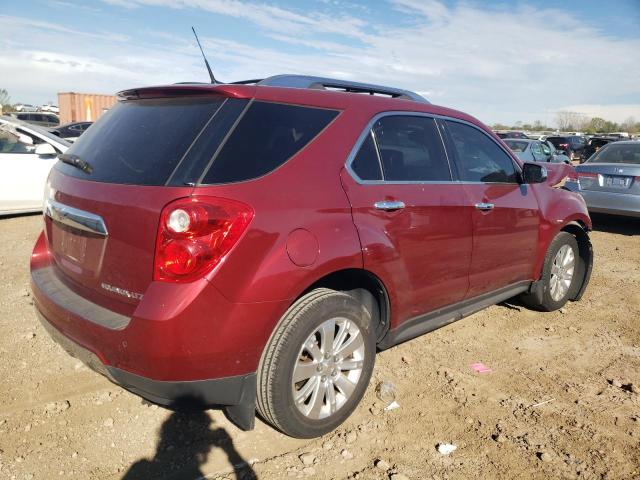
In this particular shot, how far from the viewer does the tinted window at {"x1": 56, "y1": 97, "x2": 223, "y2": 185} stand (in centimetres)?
240

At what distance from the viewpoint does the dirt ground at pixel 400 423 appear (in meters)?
2.57

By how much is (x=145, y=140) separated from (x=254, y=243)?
80cm

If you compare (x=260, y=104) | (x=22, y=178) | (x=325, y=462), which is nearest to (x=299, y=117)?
(x=260, y=104)

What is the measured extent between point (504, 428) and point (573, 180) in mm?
7422

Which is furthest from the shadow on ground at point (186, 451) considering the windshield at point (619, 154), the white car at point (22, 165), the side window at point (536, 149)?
the side window at point (536, 149)

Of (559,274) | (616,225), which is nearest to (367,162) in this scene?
(559,274)

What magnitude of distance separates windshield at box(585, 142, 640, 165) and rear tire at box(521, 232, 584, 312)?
486 centimetres

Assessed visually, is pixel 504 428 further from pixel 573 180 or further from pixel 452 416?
pixel 573 180

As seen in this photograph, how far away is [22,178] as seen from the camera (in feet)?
25.4

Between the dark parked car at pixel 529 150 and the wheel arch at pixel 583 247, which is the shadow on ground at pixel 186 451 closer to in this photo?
the wheel arch at pixel 583 247

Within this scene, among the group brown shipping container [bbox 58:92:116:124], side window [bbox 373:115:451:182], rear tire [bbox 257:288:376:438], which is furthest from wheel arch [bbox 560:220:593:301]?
brown shipping container [bbox 58:92:116:124]

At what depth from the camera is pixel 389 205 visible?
9.58 ft

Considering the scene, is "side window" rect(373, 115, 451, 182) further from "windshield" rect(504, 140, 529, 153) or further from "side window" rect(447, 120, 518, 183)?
"windshield" rect(504, 140, 529, 153)

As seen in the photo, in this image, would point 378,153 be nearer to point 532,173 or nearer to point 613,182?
point 532,173
